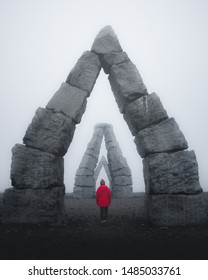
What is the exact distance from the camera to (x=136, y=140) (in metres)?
7.00

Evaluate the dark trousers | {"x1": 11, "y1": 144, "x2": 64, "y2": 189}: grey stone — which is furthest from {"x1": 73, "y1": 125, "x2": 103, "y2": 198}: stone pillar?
{"x1": 11, "y1": 144, "x2": 64, "y2": 189}: grey stone

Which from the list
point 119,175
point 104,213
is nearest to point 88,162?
point 119,175

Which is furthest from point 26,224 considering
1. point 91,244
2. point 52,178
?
point 91,244

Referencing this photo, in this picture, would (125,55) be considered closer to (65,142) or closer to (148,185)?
(65,142)

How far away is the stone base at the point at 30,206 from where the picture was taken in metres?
6.18

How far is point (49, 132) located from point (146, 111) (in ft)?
8.02

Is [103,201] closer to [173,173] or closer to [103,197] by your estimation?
[103,197]

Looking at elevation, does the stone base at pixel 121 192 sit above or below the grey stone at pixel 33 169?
below

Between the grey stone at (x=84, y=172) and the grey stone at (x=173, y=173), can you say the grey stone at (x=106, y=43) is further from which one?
the grey stone at (x=84, y=172)

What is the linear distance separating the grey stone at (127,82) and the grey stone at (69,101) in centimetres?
92

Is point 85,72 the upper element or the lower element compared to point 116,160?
upper

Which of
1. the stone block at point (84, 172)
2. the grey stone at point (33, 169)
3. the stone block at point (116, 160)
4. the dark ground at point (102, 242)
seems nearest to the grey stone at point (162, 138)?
the dark ground at point (102, 242)
